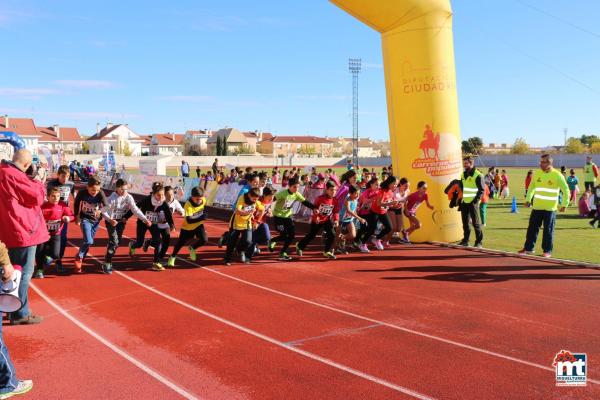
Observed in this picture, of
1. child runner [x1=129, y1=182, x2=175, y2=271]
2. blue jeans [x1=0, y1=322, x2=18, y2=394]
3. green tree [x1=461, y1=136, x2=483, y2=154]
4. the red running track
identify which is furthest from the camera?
green tree [x1=461, y1=136, x2=483, y2=154]

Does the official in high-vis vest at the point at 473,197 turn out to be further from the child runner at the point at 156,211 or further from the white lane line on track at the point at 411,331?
the child runner at the point at 156,211

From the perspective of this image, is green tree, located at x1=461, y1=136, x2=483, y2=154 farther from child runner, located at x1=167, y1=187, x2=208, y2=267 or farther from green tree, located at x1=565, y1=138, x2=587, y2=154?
child runner, located at x1=167, y1=187, x2=208, y2=267

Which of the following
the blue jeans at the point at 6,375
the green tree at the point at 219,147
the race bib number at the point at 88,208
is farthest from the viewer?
the green tree at the point at 219,147

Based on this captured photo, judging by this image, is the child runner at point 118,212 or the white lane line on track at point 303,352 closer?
the white lane line on track at point 303,352

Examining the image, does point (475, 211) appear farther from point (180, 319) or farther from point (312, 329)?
point (180, 319)

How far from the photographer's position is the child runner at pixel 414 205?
12389mm

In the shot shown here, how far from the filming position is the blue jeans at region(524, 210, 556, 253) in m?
10.4

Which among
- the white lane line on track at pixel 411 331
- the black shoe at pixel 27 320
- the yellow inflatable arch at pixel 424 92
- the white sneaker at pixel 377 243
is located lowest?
the white lane line on track at pixel 411 331

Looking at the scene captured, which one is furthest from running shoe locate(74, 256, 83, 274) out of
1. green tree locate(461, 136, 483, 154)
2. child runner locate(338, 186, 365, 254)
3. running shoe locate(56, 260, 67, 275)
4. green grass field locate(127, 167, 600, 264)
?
green tree locate(461, 136, 483, 154)

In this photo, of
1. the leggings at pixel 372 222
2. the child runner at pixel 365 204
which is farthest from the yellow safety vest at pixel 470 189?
the child runner at pixel 365 204

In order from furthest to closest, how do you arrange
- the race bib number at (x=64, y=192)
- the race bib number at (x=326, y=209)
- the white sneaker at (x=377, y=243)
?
the white sneaker at (x=377, y=243)
the race bib number at (x=326, y=209)
the race bib number at (x=64, y=192)

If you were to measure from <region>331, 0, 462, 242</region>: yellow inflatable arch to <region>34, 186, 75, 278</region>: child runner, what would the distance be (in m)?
7.97

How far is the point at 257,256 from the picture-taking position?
1154 cm

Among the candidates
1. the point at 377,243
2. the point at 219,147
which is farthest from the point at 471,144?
the point at 377,243
